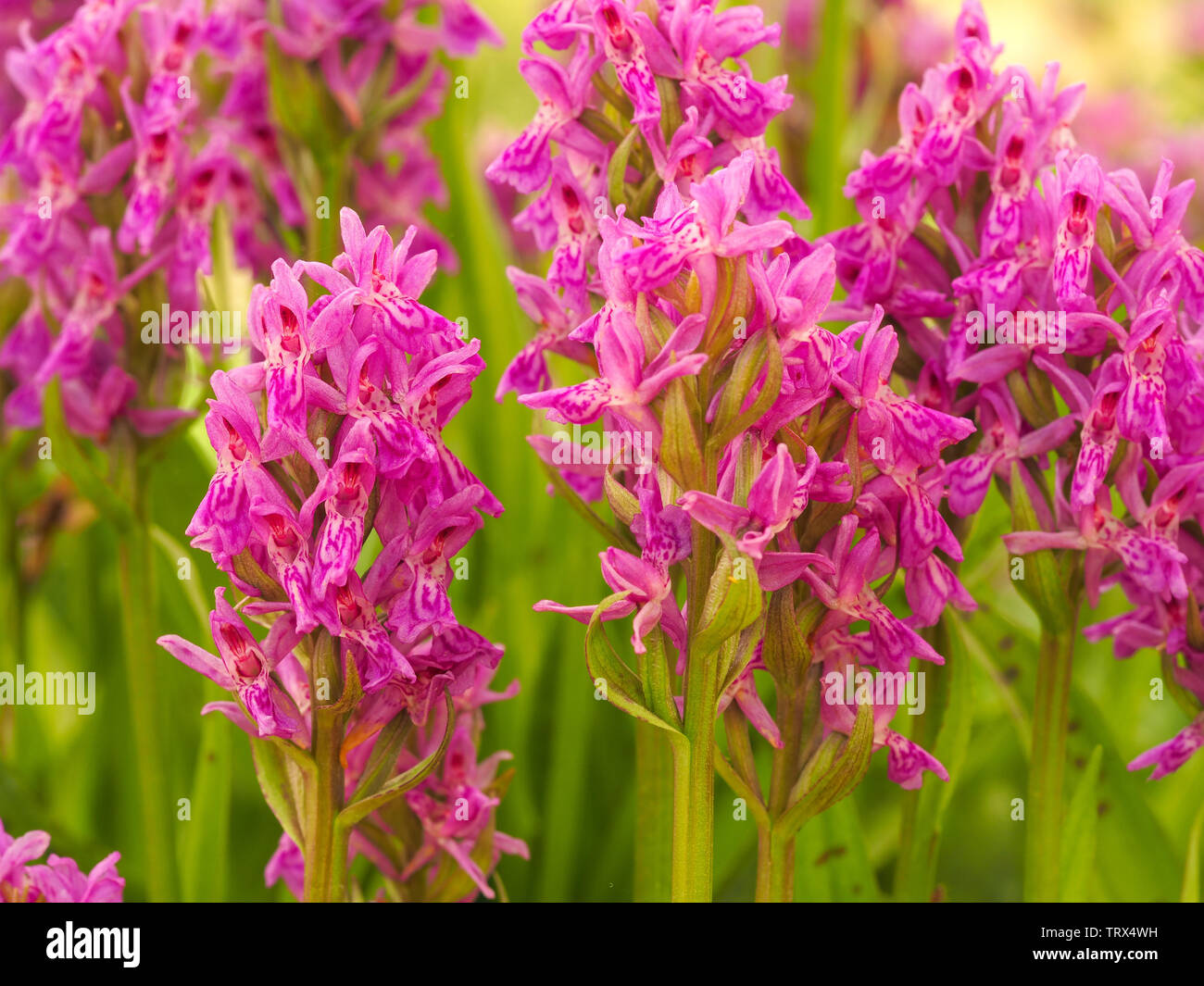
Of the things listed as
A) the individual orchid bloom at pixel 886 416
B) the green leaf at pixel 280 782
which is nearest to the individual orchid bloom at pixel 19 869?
the green leaf at pixel 280 782

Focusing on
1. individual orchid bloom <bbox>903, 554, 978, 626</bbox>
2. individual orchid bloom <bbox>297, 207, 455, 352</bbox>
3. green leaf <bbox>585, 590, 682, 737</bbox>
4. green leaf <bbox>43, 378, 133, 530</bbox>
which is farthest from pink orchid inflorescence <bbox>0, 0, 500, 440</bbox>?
individual orchid bloom <bbox>903, 554, 978, 626</bbox>

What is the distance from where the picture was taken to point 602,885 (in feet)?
4.56

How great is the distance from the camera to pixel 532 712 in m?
1.48

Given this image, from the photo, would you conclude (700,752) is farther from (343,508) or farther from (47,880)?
(47,880)

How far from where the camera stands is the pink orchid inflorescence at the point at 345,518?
85 centimetres

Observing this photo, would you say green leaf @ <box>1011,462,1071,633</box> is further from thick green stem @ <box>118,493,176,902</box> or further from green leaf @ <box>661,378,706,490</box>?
thick green stem @ <box>118,493,176,902</box>

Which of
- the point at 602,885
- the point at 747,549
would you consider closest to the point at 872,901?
the point at 602,885

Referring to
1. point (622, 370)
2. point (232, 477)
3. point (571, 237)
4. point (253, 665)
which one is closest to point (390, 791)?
point (253, 665)

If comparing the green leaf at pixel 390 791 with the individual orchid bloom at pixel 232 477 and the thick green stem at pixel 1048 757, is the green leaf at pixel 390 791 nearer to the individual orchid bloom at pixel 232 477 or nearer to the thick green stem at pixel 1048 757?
the individual orchid bloom at pixel 232 477

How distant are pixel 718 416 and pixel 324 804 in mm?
410

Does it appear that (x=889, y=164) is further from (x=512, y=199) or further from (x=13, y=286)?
(x=512, y=199)

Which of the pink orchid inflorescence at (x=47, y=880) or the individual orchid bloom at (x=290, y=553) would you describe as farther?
the pink orchid inflorescence at (x=47, y=880)

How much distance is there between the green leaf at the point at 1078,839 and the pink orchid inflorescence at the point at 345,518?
574mm
